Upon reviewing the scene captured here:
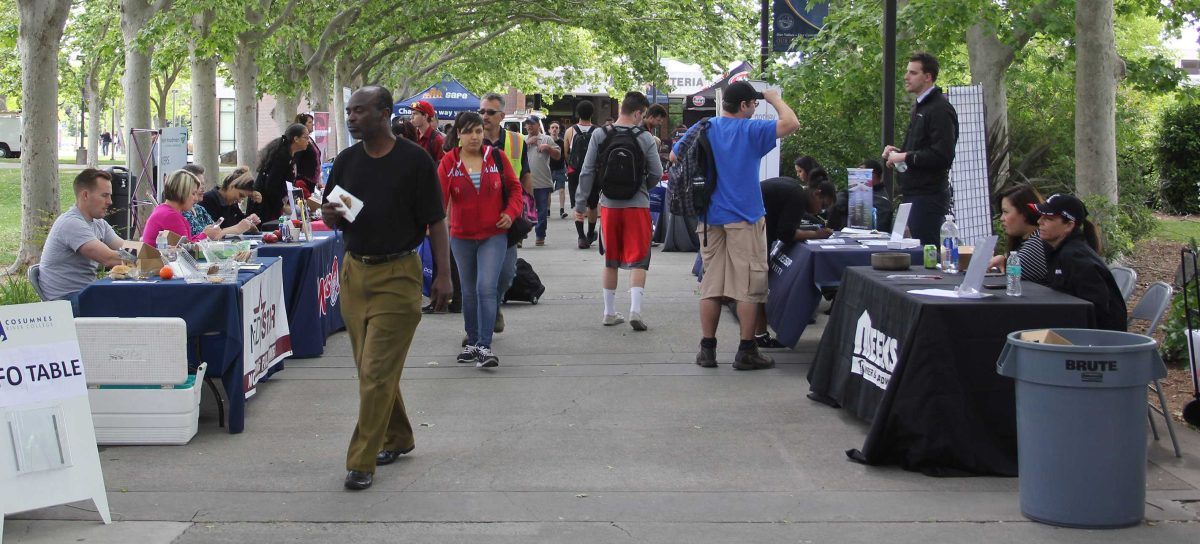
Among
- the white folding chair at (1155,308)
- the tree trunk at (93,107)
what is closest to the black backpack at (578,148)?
the white folding chair at (1155,308)

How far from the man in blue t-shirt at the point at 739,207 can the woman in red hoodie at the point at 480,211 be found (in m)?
1.40

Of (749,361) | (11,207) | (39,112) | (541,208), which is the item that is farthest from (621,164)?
(11,207)

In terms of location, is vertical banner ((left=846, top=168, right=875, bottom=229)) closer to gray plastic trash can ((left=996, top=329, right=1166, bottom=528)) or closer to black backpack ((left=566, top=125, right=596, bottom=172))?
gray plastic trash can ((left=996, top=329, right=1166, bottom=528))

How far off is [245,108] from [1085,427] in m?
20.8

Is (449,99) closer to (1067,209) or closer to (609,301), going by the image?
(609,301)

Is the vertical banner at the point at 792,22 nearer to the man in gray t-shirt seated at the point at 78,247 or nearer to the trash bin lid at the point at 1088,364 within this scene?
the man in gray t-shirt seated at the point at 78,247

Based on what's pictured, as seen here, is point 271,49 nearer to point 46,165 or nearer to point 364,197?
point 46,165

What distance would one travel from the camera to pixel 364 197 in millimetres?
5844

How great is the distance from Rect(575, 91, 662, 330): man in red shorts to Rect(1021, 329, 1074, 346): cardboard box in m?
5.08

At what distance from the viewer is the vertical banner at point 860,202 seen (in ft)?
31.7

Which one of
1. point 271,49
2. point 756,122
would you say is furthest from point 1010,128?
point 271,49

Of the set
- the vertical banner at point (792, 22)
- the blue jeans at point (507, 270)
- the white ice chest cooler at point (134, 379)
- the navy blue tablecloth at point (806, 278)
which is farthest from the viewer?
the vertical banner at point (792, 22)

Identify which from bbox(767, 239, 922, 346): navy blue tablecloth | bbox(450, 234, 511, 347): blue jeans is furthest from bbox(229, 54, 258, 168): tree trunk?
bbox(767, 239, 922, 346): navy blue tablecloth

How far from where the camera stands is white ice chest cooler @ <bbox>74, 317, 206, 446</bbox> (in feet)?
21.5
